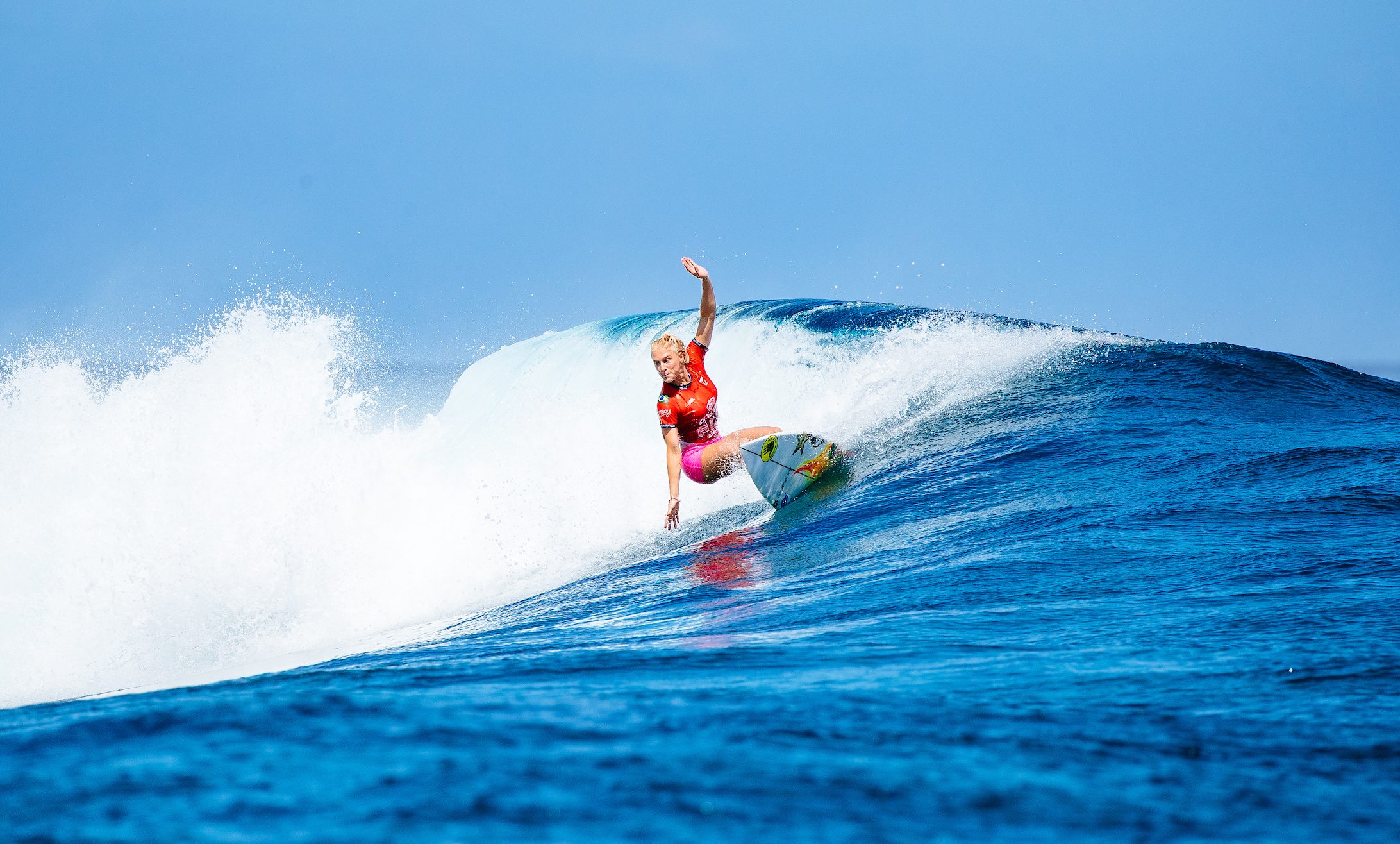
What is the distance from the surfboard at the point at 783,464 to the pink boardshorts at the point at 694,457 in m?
0.29

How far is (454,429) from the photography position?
15609mm

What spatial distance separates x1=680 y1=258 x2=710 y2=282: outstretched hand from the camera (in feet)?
23.2

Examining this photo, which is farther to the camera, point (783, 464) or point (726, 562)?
point (783, 464)

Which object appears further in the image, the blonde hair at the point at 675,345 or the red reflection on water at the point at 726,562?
the blonde hair at the point at 675,345

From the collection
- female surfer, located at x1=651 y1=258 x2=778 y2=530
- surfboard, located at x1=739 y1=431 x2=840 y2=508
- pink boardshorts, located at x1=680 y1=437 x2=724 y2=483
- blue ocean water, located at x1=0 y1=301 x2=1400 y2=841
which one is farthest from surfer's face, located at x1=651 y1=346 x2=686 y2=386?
blue ocean water, located at x1=0 y1=301 x2=1400 y2=841

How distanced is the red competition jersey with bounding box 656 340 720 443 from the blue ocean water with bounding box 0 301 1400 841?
762 millimetres

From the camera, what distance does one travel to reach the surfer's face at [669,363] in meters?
6.86

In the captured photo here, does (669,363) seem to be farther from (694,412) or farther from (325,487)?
(325,487)

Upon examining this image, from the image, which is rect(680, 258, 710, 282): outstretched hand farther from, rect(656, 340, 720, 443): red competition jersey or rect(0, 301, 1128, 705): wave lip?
rect(0, 301, 1128, 705): wave lip

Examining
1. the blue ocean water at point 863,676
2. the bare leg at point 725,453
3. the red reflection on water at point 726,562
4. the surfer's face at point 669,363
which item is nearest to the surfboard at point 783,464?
the bare leg at point 725,453

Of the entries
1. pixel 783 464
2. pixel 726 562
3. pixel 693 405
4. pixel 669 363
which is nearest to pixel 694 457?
pixel 693 405

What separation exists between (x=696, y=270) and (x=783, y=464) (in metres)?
1.63

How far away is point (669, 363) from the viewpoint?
6883 millimetres

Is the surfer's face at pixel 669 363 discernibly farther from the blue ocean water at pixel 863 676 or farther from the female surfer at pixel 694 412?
the blue ocean water at pixel 863 676
